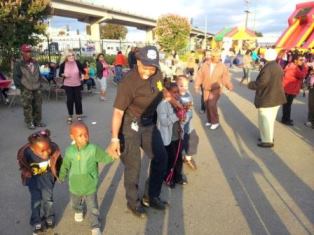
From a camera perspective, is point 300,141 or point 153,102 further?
point 300,141

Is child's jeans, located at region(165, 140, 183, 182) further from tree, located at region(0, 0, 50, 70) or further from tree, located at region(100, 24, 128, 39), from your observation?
tree, located at region(100, 24, 128, 39)

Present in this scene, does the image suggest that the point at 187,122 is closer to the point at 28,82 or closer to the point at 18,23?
the point at 28,82

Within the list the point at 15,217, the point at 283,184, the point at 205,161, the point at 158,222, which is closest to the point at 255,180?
the point at 283,184

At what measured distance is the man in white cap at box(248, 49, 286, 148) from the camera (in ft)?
21.5

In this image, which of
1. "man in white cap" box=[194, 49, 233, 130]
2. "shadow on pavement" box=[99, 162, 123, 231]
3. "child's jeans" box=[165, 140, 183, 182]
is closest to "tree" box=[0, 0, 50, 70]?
"man in white cap" box=[194, 49, 233, 130]

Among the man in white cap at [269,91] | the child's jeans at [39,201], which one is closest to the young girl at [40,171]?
the child's jeans at [39,201]

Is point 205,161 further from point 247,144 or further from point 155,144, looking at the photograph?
point 155,144

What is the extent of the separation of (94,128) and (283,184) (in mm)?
4696

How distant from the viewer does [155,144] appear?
4.02m

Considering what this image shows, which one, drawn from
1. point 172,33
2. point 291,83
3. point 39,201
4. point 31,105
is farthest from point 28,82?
point 172,33

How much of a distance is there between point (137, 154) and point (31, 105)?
4.95 meters

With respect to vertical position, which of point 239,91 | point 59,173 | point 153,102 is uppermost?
point 153,102

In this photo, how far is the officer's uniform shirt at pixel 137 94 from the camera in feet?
12.2

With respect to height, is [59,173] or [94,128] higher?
[59,173]
